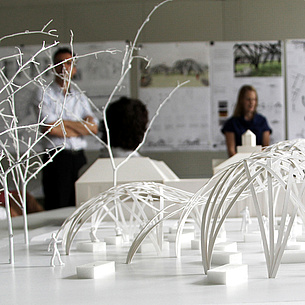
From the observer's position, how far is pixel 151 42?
443 cm

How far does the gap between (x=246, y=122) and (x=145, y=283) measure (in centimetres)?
352

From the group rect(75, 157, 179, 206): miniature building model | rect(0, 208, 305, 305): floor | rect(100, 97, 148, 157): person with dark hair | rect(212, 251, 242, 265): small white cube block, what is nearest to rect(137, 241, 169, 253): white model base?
rect(0, 208, 305, 305): floor

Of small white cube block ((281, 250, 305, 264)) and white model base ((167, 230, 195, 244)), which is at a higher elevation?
small white cube block ((281, 250, 305, 264))

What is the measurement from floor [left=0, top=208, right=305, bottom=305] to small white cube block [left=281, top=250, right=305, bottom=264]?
1.3 inches

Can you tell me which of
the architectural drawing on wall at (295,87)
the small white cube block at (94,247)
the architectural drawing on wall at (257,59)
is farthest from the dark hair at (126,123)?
the small white cube block at (94,247)

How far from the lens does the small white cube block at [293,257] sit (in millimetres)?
1148

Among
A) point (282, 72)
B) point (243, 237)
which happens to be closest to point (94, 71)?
point (282, 72)

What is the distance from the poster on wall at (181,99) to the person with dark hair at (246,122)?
171 millimetres

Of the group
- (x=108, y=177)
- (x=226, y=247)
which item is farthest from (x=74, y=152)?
(x=226, y=247)

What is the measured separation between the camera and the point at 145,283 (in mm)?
994

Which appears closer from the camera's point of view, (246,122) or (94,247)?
(94,247)

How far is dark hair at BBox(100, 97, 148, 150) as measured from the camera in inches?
168

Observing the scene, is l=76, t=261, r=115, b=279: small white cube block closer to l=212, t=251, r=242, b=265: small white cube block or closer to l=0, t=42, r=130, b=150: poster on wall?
l=212, t=251, r=242, b=265: small white cube block

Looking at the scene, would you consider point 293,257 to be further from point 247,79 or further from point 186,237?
point 247,79
